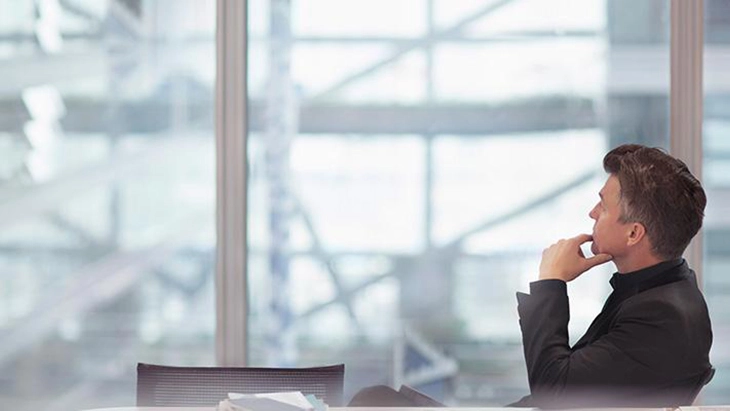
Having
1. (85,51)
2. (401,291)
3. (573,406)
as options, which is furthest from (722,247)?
(85,51)

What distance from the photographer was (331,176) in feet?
11.4

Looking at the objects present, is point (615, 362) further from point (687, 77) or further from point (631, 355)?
point (687, 77)

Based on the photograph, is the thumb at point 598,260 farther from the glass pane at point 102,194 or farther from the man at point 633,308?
the glass pane at point 102,194

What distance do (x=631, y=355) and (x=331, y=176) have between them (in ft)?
5.25

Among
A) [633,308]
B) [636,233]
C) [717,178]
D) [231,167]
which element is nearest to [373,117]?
[231,167]

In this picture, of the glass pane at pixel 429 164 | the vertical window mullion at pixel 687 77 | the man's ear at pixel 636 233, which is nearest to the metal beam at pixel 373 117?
the glass pane at pixel 429 164

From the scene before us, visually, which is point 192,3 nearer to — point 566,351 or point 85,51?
point 85,51

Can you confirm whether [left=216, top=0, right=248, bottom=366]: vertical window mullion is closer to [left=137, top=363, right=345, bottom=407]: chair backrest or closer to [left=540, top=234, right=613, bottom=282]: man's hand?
[left=137, top=363, right=345, bottom=407]: chair backrest

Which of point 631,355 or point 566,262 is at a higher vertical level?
point 566,262

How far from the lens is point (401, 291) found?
3.47 m

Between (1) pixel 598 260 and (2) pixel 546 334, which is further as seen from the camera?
(1) pixel 598 260

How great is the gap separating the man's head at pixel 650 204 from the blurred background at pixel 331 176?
114 cm

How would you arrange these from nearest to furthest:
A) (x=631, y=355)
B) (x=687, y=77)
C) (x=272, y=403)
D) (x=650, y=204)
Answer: (x=272, y=403), (x=631, y=355), (x=650, y=204), (x=687, y=77)

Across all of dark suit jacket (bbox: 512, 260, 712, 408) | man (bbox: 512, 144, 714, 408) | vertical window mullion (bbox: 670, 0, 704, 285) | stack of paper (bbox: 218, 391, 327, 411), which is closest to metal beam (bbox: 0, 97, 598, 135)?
vertical window mullion (bbox: 670, 0, 704, 285)
